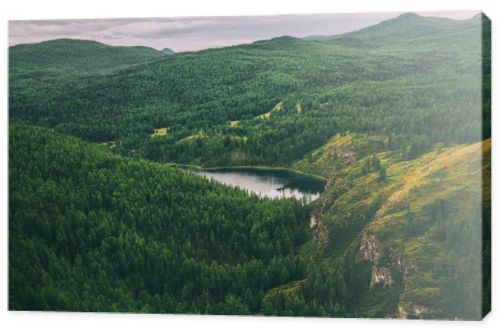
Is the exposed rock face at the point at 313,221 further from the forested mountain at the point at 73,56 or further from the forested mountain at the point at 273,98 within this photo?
the forested mountain at the point at 73,56

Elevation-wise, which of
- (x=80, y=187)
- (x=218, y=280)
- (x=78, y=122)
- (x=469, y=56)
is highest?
(x=469, y=56)

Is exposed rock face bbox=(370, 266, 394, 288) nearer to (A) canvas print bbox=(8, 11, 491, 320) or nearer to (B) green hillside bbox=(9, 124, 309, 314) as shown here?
(A) canvas print bbox=(8, 11, 491, 320)

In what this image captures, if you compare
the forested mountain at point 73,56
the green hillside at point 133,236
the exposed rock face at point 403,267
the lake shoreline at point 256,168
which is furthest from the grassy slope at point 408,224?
the forested mountain at point 73,56

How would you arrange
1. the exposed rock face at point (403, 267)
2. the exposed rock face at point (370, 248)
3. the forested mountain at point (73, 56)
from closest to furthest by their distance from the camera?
1. the exposed rock face at point (403, 267)
2. the exposed rock face at point (370, 248)
3. the forested mountain at point (73, 56)

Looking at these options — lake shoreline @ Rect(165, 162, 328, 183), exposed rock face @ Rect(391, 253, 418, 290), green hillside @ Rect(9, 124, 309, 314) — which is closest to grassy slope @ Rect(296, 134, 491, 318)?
exposed rock face @ Rect(391, 253, 418, 290)

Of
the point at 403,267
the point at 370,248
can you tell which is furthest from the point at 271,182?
the point at 403,267
